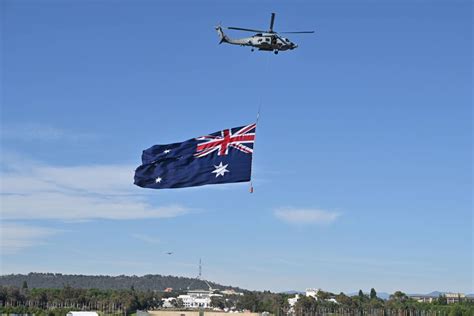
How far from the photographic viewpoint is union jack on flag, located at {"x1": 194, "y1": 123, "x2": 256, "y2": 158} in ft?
143

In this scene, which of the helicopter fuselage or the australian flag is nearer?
the australian flag

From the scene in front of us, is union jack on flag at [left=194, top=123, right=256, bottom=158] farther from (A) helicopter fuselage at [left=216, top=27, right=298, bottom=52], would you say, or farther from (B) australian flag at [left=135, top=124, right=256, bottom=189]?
(A) helicopter fuselage at [left=216, top=27, right=298, bottom=52]

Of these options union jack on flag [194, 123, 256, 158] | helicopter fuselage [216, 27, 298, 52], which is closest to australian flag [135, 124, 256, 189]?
union jack on flag [194, 123, 256, 158]

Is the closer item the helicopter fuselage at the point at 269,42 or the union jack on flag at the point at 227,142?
the union jack on flag at the point at 227,142

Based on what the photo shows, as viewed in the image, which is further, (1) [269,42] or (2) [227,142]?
(1) [269,42]

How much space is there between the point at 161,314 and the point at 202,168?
4231 inches

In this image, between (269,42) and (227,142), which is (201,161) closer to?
(227,142)

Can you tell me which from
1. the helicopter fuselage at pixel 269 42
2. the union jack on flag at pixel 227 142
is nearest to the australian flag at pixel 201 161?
the union jack on flag at pixel 227 142

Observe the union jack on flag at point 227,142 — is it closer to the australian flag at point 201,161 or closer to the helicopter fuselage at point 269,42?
the australian flag at point 201,161

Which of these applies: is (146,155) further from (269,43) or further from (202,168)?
(269,43)

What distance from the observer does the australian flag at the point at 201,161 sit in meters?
43.6

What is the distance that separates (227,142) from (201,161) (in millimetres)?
1943

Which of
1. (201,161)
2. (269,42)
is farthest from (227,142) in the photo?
(269,42)

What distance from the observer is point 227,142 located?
145ft
